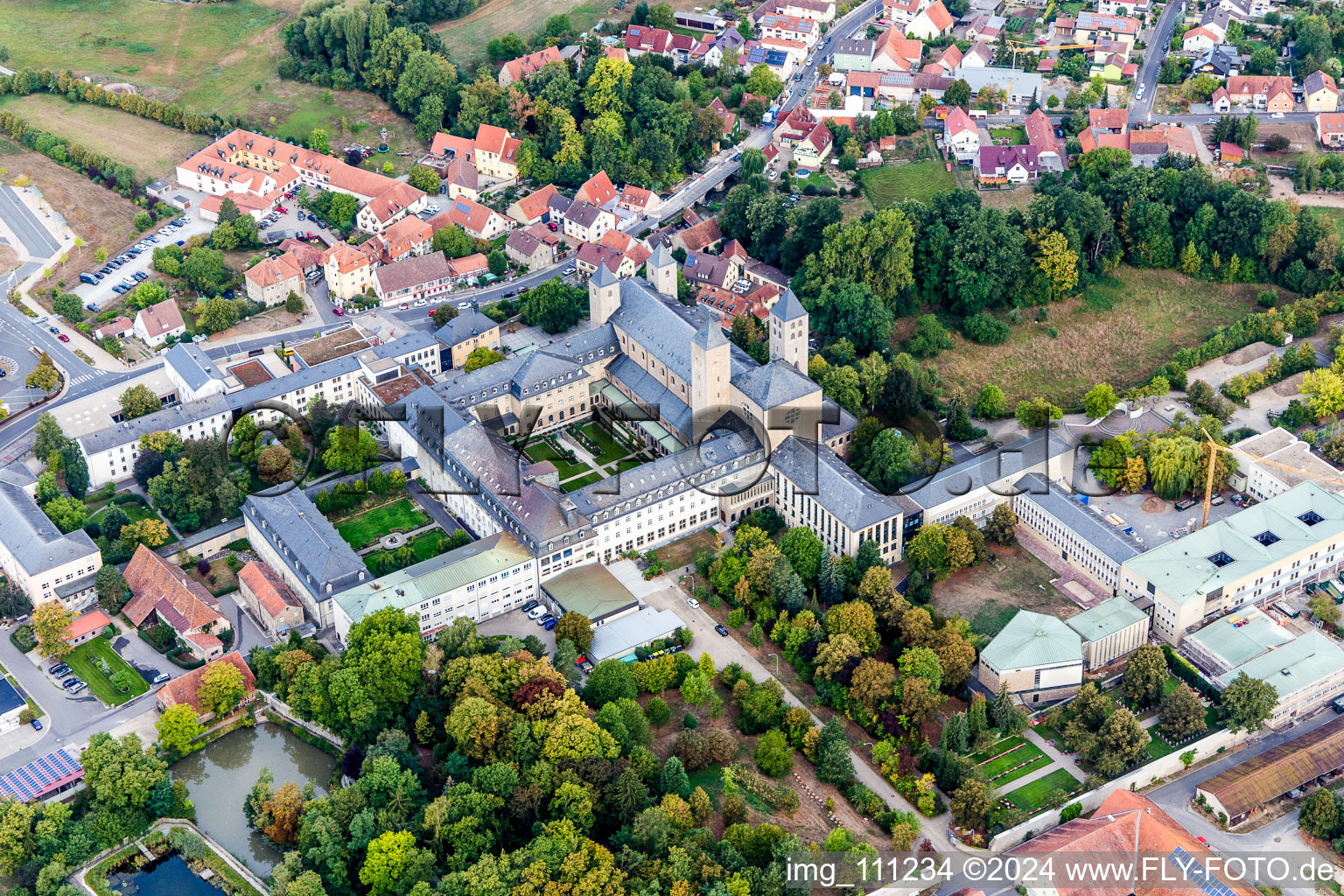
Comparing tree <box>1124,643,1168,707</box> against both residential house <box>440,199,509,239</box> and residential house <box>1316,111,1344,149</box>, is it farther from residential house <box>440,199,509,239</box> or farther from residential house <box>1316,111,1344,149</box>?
residential house <box>1316,111,1344,149</box>

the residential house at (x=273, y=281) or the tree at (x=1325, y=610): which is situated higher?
the residential house at (x=273, y=281)

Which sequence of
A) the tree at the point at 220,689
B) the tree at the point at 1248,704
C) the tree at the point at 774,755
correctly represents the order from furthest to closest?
the tree at the point at 220,689, the tree at the point at 1248,704, the tree at the point at 774,755

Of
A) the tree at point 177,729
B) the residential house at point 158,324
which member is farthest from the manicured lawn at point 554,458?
the residential house at point 158,324

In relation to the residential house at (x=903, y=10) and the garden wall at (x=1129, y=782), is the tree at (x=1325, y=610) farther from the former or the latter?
the residential house at (x=903, y=10)

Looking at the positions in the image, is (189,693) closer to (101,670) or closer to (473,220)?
(101,670)

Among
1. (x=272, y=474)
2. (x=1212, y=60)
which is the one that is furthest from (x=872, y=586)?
(x=1212, y=60)

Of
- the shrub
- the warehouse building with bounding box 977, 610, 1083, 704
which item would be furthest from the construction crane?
the shrub
